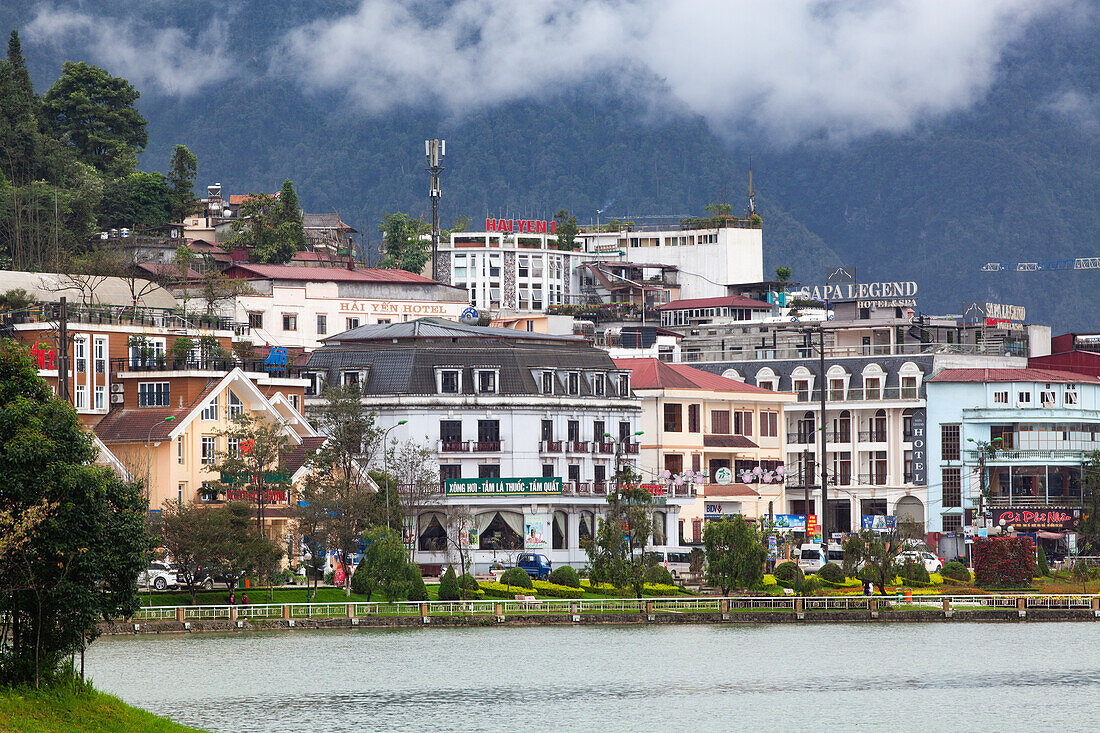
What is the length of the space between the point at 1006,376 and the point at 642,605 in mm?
62175

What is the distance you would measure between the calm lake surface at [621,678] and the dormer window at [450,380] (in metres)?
37.1

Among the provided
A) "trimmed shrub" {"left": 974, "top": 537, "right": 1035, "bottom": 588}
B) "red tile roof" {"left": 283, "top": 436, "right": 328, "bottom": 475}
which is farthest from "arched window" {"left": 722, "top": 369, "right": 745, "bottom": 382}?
"red tile roof" {"left": 283, "top": 436, "right": 328, "bottom": 475}

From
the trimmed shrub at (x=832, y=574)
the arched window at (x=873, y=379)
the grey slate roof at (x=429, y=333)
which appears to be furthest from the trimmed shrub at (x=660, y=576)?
the arched window at (x=873, y=379)

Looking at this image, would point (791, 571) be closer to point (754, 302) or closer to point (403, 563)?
point (403, 563)

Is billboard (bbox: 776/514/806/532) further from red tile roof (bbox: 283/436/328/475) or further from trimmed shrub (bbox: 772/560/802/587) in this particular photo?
red tile roof (bbox: 283/436/328/475)

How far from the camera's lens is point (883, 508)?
481 ft

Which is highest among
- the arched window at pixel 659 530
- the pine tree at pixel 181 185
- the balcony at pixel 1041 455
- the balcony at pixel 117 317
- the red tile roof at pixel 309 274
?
the pine tree at pixel 181 185

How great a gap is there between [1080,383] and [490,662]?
274 feet

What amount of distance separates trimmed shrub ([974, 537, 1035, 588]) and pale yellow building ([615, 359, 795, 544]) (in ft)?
92.2

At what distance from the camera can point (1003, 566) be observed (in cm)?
10219

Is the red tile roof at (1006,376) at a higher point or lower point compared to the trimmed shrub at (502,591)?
higher

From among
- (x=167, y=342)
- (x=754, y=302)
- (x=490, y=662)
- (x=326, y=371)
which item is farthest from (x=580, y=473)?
(x=754, y=302)

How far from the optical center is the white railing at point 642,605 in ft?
280

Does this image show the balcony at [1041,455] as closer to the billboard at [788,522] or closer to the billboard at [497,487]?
the billboard at [788,522]
